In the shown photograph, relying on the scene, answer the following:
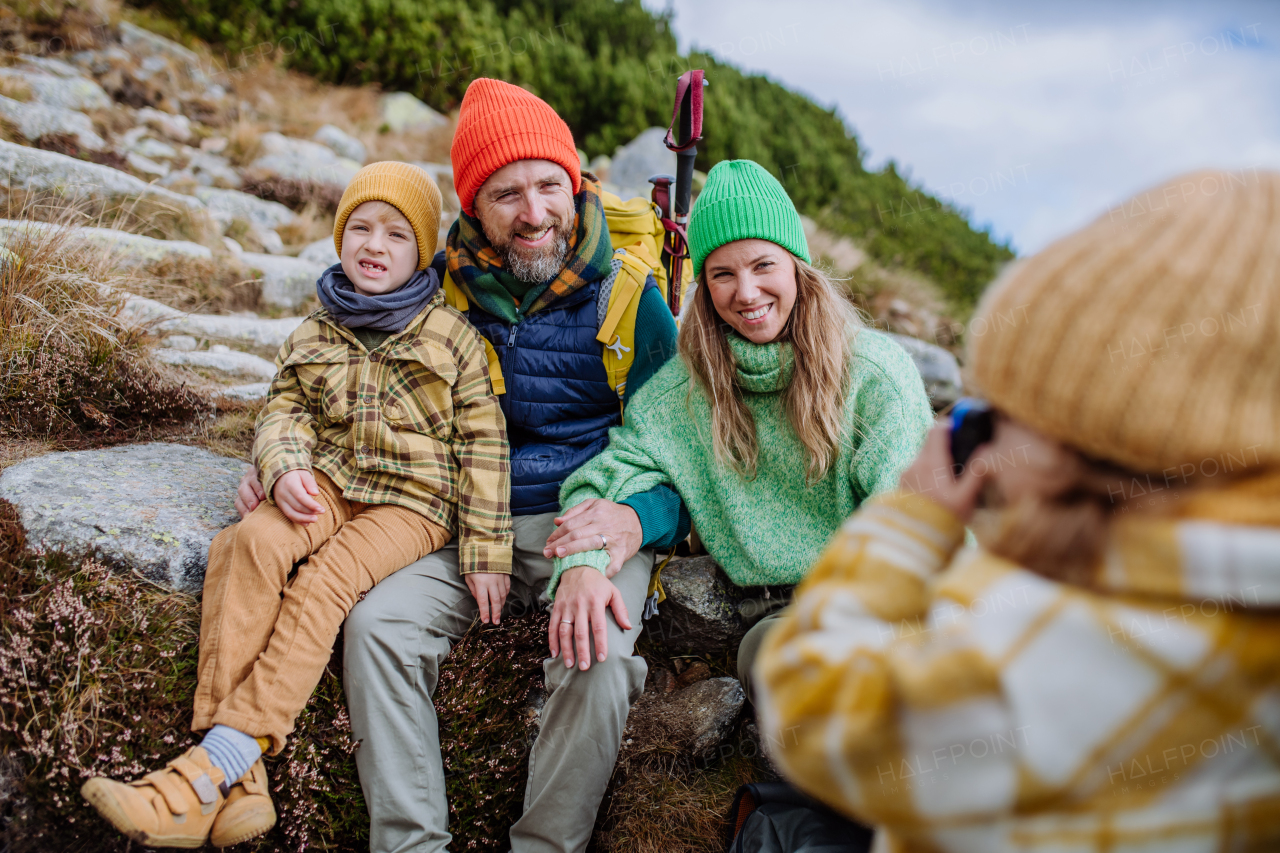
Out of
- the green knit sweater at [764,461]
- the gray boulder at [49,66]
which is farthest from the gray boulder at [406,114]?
the green knit sweater at [764,461]

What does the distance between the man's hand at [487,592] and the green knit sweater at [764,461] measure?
0.86 feet

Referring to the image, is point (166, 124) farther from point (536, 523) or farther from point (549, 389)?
point (536, 523)

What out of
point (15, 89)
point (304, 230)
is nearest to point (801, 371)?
point (304, 230)

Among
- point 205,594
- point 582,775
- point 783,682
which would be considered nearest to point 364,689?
point 205,594

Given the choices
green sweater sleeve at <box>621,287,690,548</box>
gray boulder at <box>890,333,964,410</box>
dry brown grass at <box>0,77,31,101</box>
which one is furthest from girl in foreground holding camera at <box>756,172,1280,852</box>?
dry brown grass at <box>0,77,31,101</box>

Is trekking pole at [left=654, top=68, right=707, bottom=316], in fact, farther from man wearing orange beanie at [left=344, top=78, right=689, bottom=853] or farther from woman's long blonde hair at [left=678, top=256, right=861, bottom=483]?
woman's long blonde hair at [left=678, top=256, right=861, bottom=483]

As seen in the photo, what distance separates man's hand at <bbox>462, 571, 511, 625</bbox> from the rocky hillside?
0.19 m

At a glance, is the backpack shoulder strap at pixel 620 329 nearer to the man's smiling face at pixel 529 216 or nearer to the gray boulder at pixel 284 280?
the man's smiling face at pixel 529 216

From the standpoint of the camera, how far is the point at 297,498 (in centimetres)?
262

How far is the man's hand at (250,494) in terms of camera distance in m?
2.82

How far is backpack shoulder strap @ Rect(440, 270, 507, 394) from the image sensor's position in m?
3.16

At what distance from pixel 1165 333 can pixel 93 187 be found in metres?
6.33

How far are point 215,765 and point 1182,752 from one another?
7.81ft

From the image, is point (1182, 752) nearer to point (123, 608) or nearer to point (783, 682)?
point (783, 682)
